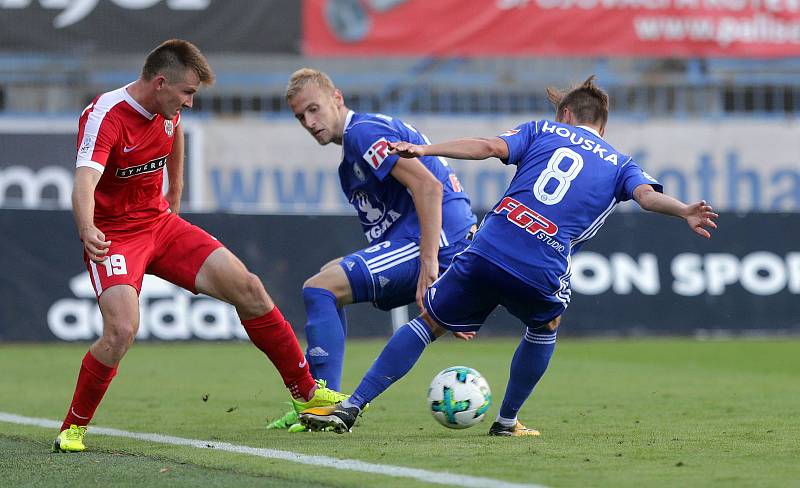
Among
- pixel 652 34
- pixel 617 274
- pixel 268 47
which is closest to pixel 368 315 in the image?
pixel 617 274

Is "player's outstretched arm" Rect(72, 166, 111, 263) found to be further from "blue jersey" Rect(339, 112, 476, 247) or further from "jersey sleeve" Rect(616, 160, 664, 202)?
"jersey sleeve" Rect(616, 160, 664, 202)

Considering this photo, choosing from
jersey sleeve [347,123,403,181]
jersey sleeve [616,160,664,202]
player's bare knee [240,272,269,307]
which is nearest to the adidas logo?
player's bare knee [240,272,269,307]

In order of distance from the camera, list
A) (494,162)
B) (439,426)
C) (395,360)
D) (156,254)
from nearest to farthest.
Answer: (395,360), (156,254), (439,426), (494,162)

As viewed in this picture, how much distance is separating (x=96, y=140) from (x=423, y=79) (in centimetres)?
1223

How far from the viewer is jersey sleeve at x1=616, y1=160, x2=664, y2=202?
637 centimetres

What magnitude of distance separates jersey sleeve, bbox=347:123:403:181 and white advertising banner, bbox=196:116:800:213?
10.3m

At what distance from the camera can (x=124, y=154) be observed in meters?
6.61

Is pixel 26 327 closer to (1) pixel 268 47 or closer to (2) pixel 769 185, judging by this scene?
(1) pixel 268 47

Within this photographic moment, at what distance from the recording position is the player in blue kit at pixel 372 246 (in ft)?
23.6

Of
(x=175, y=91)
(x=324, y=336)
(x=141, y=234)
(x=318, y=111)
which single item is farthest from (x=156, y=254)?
(x=318, y=111)

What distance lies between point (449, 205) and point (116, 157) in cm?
197

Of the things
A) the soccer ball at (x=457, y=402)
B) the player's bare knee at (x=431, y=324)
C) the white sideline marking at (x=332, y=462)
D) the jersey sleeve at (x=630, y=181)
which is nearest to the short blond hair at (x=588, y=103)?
the jersey sleeve at (x=630, y=181)

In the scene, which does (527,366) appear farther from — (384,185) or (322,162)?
(322,162)

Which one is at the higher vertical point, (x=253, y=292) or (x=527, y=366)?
(x=253, y=292)
